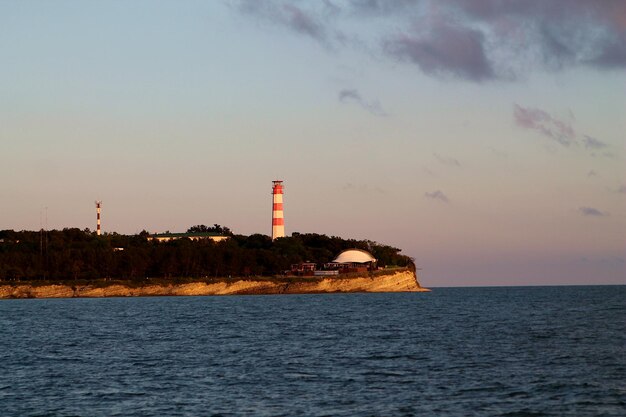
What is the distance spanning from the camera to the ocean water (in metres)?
43.2

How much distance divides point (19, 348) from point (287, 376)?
3082cm

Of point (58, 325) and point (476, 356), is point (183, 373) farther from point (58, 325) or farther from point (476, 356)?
point (58, 325)

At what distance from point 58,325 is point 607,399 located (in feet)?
251

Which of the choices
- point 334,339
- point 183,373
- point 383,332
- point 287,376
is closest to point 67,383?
point 183,373

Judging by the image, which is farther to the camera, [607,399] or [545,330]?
[545,330]

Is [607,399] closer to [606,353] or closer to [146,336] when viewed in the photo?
[606,353]

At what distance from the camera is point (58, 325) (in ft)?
351

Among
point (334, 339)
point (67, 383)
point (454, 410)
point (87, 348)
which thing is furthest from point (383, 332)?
point (454, 410)

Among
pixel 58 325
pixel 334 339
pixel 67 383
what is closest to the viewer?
pixel 67 383

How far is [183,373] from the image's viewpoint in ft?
183

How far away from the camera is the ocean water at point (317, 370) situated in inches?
1699

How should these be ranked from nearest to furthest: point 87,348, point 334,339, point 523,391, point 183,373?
point 523,391 < point 183,373 < point 87,348 < point 334,339

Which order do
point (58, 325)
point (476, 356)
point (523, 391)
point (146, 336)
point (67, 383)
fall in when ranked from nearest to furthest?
point (523, 391) → point (67, 383) → point (476, 356) → point (146, 336) → point (58, 325)

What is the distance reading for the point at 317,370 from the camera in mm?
56469
